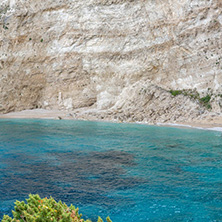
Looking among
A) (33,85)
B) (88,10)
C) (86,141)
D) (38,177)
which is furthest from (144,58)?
(38,177)

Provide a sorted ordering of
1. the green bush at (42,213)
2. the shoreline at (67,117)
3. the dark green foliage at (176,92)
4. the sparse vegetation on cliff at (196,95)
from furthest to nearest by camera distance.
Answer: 1. the dark green foliage at (176,92)
2. the sparse vegetation on cliff at (196,95)
3. the shoreline at (67,117)
4. the green bush at (42,213)

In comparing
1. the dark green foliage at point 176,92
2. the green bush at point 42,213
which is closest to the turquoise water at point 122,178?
the green bush at point 42,213

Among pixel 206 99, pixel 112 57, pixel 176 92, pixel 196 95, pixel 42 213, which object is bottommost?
pixel 42 213

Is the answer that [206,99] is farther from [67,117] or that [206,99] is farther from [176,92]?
[67,117]

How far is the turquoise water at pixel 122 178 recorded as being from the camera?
639 cm

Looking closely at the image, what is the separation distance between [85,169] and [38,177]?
179cm

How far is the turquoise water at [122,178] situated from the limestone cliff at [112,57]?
586 inches

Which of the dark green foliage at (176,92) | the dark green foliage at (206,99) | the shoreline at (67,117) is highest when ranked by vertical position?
the dark green foliage at (176,92)

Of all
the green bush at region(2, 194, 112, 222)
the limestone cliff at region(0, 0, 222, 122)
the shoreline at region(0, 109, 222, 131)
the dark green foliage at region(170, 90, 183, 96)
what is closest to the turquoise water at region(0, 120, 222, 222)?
the green bush at region(2, 194, 112, 222)

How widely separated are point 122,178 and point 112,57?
28027mm

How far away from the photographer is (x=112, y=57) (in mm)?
35062

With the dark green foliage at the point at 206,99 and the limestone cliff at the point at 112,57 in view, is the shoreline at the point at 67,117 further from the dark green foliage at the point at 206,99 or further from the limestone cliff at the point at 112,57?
the dark green foliage at the point at 206,99

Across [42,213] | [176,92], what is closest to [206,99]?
[176,92]

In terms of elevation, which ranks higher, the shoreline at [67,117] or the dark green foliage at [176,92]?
the dark green foliage at [176,92]
